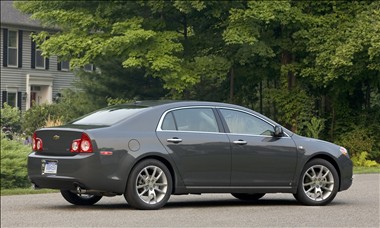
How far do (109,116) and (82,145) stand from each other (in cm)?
91

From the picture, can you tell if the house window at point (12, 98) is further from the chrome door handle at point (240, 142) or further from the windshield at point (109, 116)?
the chrome door handle at point (240, 142)

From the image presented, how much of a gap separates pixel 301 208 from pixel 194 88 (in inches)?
907

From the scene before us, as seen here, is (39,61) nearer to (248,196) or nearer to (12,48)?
(12,48)

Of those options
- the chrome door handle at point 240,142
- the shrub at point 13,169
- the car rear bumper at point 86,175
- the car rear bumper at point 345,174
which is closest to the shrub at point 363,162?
the shrub at point 13,169

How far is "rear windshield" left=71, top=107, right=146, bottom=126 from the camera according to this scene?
13.5m

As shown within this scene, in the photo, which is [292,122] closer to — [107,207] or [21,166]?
[21,166]

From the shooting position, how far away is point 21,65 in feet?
174

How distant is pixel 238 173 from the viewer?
14070mm

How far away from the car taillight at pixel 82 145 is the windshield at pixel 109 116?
574mm

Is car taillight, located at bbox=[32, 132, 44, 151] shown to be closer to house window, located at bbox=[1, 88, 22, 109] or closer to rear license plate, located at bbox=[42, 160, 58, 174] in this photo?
rear license plate, located at bbox=[42, 160, 58, 174]

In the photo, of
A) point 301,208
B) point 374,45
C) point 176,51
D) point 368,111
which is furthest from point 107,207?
point 368,111

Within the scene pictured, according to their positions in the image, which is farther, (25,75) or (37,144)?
(25,75)

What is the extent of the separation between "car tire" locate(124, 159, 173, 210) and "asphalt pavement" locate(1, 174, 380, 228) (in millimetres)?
143

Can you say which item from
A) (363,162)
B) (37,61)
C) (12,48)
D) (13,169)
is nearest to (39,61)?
(37,61)
